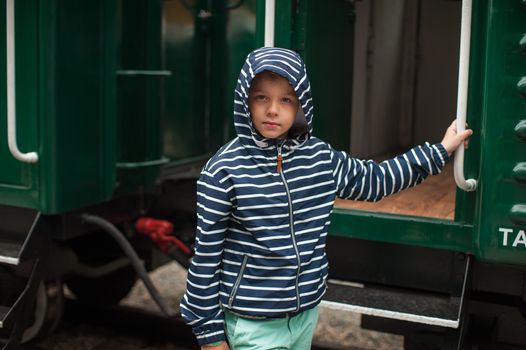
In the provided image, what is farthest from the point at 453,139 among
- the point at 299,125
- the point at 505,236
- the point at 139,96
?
the point at 139,96

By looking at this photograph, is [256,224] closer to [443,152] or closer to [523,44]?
[443,152]


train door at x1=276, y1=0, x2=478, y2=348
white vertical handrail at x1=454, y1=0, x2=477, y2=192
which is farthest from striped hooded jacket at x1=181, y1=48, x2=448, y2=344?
train door at x1=276, y1=0, x2=478, y2=348

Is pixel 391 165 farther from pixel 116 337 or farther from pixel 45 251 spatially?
pixel 116 337

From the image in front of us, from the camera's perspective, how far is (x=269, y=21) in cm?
272

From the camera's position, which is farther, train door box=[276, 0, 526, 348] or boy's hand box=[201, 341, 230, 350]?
train door box=[276, 0, 526, 348]

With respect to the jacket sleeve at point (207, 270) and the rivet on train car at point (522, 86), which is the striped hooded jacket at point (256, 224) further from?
the rivet on train car at point (522, 86)

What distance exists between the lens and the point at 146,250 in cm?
426

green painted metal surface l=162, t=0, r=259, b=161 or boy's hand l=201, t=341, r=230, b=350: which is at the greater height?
green painted metal surface l=162, t=0, r=259, b=161

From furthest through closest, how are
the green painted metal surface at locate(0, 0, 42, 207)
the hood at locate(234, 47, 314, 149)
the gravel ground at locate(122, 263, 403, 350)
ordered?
the gravel ground at locate(122, 263, 403, 350) < the green painted metal surface at locate(0, 0, 42, 207) < the hood at locate(234, 47, 314, 149)

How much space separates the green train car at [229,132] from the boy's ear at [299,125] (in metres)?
0.56

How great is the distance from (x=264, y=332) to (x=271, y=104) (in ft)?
1.99

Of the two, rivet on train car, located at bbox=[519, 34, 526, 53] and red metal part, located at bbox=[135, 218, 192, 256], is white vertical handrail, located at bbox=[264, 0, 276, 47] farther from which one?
red metal part, located at bbox=[135, 218, 192, 256]

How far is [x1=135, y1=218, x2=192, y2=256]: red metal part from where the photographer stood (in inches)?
150

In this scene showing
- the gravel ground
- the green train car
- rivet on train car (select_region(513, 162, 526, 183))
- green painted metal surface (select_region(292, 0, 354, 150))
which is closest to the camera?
rivet on train car (select_region(513, 162, 526, 183))
